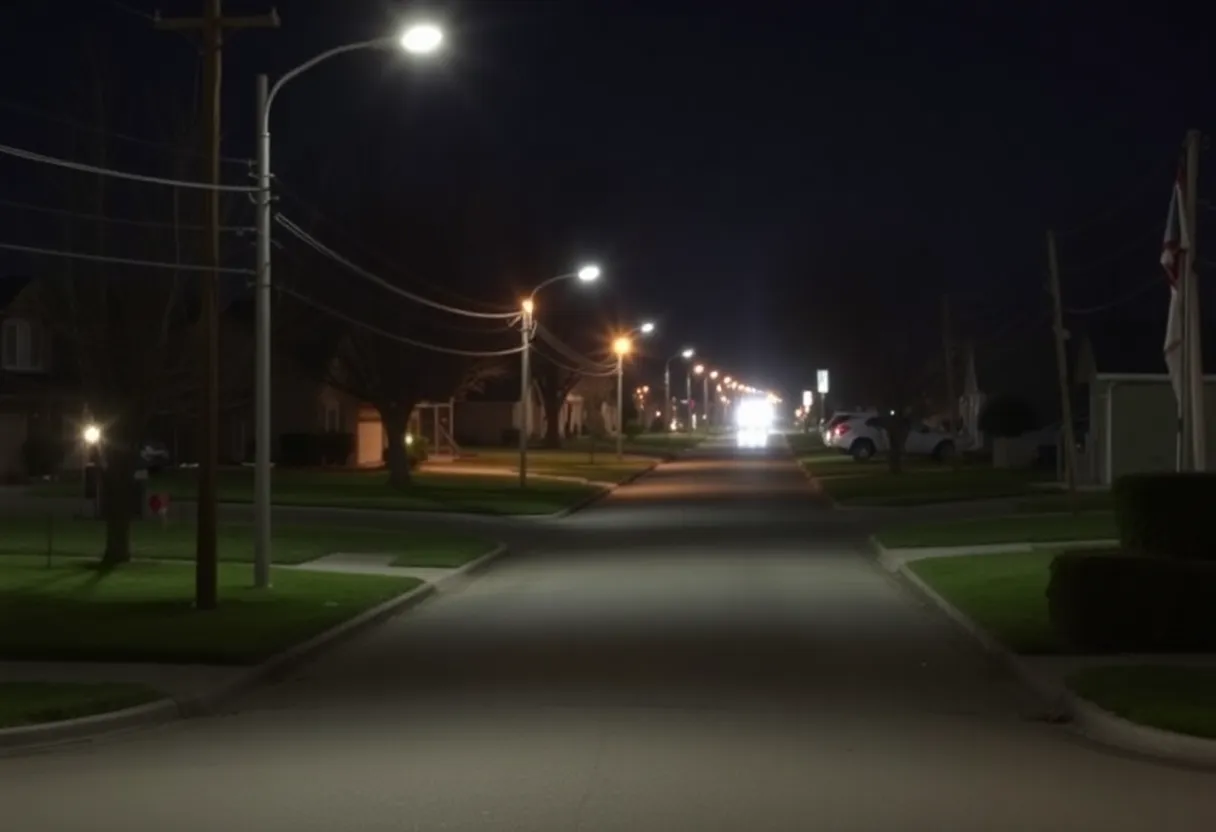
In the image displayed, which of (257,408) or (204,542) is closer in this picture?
(204,542)

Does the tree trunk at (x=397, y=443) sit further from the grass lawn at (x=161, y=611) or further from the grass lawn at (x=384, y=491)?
the grass lawn at (x=161, y=611)

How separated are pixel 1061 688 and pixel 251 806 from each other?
736 cm

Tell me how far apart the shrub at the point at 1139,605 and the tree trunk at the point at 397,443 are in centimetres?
3940

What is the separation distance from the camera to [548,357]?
9231cm

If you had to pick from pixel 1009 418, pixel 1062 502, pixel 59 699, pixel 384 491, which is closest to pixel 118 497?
pixel 59 699

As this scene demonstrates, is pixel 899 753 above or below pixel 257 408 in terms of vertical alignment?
below

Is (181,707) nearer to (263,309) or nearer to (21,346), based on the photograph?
(263,309)

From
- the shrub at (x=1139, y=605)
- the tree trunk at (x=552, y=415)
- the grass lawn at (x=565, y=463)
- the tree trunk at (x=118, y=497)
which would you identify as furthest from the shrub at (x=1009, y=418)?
the shrub at (x=1139, y=605)

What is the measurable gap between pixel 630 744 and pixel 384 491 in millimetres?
40062

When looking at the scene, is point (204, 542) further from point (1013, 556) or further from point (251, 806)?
point (1013, 556)

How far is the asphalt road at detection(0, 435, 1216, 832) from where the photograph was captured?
34.9 feet

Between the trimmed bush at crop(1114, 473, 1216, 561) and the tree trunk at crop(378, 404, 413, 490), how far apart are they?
126ft

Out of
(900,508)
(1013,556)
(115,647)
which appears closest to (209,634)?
(115,647)

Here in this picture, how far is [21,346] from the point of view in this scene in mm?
56625
